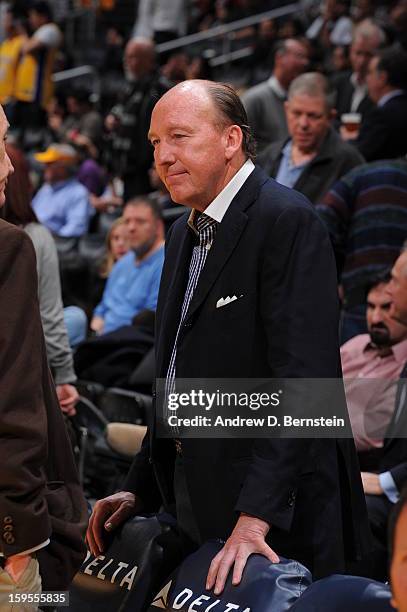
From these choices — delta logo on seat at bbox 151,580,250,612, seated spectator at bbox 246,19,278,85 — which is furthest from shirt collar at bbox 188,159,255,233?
seated spectator at bbox 246,19,278,85

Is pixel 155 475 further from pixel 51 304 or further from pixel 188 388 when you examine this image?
pixel 51 304

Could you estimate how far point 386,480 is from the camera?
12.4ft

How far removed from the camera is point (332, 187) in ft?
17.2

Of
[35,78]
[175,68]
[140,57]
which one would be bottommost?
[35,78]

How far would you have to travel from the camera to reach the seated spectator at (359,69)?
25.6 ft

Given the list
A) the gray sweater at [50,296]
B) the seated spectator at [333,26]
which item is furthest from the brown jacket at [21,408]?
the seated spectator at [333,26]

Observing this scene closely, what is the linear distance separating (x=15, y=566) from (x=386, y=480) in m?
1.93

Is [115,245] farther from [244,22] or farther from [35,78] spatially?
[244,22]

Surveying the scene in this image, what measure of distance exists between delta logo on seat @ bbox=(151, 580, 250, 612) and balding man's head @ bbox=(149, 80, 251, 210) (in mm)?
872

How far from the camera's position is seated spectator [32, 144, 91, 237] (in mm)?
8805

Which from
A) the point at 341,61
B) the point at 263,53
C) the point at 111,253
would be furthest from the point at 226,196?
the point at 263,53

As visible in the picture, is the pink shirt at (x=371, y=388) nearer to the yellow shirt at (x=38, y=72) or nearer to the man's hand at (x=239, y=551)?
the man's hand at (x=239, y=551)

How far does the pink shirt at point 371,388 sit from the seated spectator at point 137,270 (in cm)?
198

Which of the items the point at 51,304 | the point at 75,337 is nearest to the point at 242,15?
the point at 75,337
